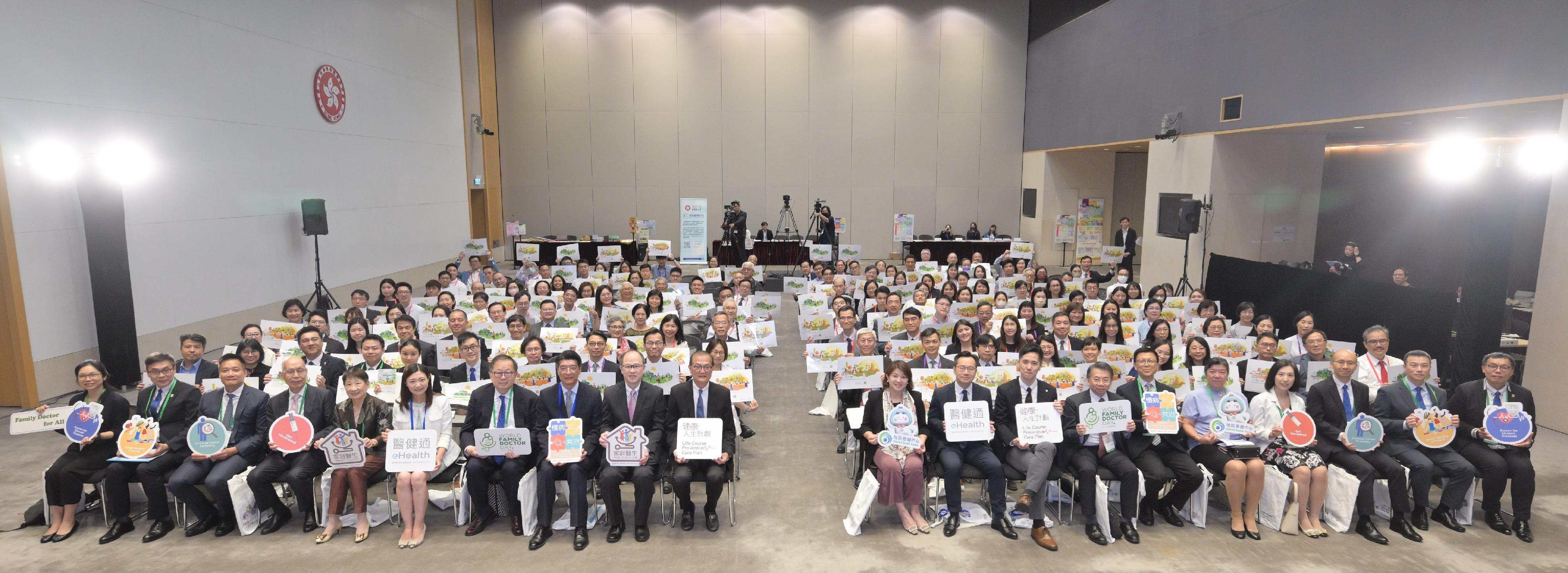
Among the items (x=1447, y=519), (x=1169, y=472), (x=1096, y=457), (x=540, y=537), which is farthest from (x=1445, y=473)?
(x=540, y=537)

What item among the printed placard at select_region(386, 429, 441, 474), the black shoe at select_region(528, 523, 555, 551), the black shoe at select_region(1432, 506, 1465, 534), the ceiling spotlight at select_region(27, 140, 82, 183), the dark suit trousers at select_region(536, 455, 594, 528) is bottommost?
the black shoe at select_region(528, 523, 555, 551)

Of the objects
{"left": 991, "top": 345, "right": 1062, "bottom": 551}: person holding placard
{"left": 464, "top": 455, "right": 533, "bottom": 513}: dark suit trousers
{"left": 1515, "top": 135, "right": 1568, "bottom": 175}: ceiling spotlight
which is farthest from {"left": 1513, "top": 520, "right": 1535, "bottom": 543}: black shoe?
{"left": 464, "top": 455, "right": 533, "bottom": 513}: dark suit trousers

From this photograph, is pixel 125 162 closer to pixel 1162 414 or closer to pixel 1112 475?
pixel 1112 475

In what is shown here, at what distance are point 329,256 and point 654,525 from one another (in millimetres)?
11095

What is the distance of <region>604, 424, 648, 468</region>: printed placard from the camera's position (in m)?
6.18

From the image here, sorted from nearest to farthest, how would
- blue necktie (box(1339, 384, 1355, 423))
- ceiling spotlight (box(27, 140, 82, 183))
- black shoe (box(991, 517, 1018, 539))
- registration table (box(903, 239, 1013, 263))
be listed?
black shoe (box(991, 517, 1018, 539))
blue necktie (box(1339, 384, 1355, 423))
ceiling spotlight (box(27, 140, 82, 183))
registration table (box(903, 239, 1013, 263))

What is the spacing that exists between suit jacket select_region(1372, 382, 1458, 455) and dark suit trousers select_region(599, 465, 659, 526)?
5809 mm

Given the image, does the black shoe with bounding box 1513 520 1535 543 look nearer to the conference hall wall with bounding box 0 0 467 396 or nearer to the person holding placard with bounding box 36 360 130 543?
the person holding placard with bounding box 36 360 130 543

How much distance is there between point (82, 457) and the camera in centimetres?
635

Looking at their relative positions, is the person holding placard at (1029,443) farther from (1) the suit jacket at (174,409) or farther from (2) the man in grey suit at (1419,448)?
(1) the suit jacket at (174,409)

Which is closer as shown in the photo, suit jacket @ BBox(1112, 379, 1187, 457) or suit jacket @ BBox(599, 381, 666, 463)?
suit jacket @ BBox(1112, 379, 1187, 457)

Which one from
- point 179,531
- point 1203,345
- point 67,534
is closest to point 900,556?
point 1203,345

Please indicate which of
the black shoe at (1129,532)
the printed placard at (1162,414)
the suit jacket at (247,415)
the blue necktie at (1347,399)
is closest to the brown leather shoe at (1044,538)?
the black shoe at (1129,532)

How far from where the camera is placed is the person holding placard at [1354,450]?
Answer: 20.7ft
